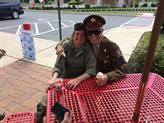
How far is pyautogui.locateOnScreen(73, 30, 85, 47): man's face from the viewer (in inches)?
91.1

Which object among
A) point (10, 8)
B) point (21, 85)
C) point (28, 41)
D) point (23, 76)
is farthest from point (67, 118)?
point (10, 8)

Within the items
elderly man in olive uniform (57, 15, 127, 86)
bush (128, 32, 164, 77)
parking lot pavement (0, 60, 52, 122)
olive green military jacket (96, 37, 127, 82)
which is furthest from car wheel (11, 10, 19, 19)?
olive green military jacket (96, 37, 127, 82)

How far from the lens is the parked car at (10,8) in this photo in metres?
13.1

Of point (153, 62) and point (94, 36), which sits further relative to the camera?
point (153, 62)

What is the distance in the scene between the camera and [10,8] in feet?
44.8

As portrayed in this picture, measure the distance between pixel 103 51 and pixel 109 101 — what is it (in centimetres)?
69

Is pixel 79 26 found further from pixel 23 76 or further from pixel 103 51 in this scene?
pixel 23 76

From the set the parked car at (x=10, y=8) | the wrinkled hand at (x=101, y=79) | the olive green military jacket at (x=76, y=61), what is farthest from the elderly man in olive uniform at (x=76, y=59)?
the parked car at (x=10, y=8)

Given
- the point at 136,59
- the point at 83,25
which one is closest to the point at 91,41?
the point at 83,25

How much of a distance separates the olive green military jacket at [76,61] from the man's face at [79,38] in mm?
51

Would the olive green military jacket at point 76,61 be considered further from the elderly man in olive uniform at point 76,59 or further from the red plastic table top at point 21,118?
the red plastic table top at point 21,118

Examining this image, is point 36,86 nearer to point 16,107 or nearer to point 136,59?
point 16,107

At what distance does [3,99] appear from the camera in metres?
3.55

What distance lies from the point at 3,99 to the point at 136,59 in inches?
89.9
